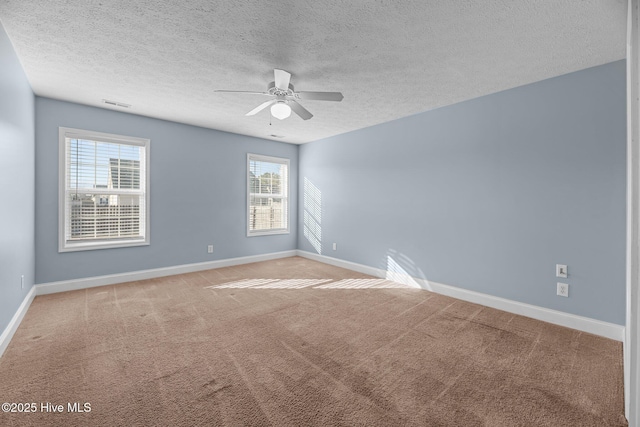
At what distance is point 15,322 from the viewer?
8.41 ft

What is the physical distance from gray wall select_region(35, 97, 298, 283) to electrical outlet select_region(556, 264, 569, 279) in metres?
4.62

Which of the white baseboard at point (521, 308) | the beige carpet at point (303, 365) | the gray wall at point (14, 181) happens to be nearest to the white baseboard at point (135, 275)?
the beige carpet at point (303, 365)

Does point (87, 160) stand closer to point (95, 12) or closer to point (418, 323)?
point (95, 12)

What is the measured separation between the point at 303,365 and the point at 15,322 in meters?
2.75

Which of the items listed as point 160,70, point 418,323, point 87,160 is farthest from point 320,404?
point 87,160

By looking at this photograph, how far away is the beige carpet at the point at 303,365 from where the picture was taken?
162 centimetres

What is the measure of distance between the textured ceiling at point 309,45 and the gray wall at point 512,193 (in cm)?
37

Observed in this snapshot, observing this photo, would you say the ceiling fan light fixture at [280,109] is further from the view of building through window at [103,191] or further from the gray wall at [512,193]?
the view of building through window at [103,191]

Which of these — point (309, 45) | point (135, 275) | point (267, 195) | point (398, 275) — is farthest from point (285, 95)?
point (135, 275)

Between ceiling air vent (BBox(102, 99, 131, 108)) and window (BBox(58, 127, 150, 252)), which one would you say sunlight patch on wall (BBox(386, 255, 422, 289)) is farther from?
ceiling air vent (BBox(102, 99, 131, 108))

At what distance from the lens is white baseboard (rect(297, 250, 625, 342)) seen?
101 inches

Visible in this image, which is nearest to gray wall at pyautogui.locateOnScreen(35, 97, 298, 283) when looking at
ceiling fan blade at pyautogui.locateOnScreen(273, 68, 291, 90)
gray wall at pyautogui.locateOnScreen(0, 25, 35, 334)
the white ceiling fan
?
gray wall at pyautogui.locateOnScreen(0, 25, 35, 334)

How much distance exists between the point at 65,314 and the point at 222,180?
2918mm

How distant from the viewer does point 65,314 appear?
116 inches
